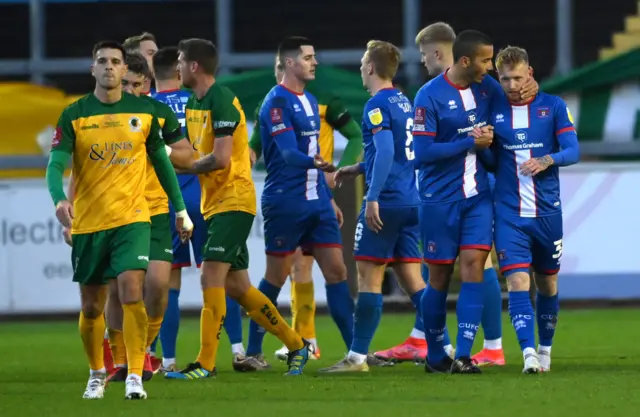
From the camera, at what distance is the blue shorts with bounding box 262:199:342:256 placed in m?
9.80

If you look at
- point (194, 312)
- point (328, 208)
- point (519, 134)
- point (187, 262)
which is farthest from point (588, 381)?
point (194, 312)

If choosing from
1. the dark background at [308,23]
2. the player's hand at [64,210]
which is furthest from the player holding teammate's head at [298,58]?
the dark background at [308,23]

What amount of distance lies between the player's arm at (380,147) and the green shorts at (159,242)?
1216mm

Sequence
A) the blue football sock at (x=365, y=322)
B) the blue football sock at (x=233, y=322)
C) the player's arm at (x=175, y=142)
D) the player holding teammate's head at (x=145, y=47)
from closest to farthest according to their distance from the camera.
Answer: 1. the player's arm at (x=175, y=142)
2. the blue football sock at (x=365, y=322)
3. the blue football sock at (x=233, y=322)
4. the player holding teammate's head at (x=145, y=47)

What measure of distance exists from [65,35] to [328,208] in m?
14.9

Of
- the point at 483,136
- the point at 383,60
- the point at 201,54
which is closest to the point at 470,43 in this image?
the point at 483,136

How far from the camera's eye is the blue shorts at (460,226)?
895cm

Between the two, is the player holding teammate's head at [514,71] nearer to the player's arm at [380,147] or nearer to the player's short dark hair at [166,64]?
the player's arm at [380,147]

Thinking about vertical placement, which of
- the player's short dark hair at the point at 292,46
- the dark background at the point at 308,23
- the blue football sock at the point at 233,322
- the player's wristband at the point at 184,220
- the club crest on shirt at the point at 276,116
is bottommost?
the blue football sock at the point at 233,322

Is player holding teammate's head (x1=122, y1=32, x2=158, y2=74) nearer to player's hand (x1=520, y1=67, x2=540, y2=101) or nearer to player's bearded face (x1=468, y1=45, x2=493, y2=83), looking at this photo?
player's bearded face (x1=468, y1=45, x2=493, y2=83)

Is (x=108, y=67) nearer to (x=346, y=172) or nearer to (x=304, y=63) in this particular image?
(x=304, y=63)

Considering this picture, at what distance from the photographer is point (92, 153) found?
8.02m

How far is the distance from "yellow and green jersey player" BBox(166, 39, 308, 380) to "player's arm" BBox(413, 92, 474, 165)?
3.42 ft

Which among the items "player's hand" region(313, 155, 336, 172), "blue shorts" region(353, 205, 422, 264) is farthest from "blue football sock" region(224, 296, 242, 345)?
"player's hand" region(313, 155, 336, 172)
